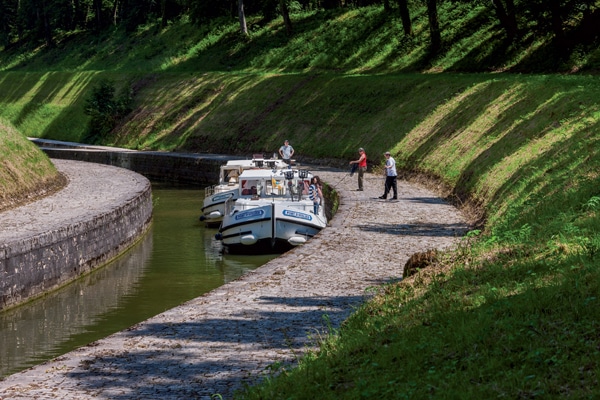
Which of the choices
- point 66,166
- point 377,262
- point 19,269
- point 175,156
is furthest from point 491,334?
point 175,156

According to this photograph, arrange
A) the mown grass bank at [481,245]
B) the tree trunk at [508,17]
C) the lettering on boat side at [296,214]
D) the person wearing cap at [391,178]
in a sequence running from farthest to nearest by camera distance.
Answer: the tree trunk at [508,17], the person wearing cap at [391,178], the lettering on boat side at [296,214], the mown grass bank at [481,245]

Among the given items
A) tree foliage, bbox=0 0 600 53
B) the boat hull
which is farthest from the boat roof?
tree foliage, bbox=0 0 600 53

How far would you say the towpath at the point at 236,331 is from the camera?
12156mm

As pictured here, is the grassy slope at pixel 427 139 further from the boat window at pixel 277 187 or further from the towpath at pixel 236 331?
the boat window at pixel 277 187

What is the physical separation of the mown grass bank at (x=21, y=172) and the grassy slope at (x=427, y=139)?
47.1ft

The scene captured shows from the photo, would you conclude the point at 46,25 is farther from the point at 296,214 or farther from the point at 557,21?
the point at 296,214

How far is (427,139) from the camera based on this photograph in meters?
43.4

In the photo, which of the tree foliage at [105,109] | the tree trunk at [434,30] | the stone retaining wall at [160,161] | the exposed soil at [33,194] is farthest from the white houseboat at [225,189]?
the tree foliage at [105,109]

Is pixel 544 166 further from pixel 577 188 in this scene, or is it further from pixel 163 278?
pixel 163 278

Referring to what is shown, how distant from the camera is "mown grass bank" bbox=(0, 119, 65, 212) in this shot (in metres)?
31.8

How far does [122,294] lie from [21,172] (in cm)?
1077

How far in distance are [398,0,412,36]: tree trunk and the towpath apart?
40861 mm

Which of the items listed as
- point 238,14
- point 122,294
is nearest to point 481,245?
point 122,294

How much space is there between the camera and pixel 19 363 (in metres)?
18.3
